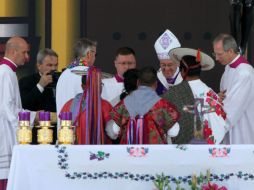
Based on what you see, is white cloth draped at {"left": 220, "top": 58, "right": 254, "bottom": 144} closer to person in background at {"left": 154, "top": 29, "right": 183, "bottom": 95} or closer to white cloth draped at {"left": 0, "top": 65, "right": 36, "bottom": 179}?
person in background at {"left": 154, "top": 29, "right": 183, "bottom": 95}

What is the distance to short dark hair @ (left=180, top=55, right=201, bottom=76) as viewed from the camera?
26.3 ft

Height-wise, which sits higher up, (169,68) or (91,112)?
(169,68)

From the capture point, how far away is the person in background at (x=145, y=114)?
772 centimetres

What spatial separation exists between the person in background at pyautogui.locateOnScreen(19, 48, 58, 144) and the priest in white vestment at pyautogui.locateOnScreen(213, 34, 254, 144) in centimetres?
148

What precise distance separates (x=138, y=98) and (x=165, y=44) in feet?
6.17

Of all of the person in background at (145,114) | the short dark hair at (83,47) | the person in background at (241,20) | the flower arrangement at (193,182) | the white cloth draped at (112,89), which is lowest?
the flower arrangement at (193,182)

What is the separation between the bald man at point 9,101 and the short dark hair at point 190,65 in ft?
4.80

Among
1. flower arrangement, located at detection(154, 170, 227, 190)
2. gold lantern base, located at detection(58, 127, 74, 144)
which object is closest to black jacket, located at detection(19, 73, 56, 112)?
gold lantern base, located at detection(58, 127, 74, 144)

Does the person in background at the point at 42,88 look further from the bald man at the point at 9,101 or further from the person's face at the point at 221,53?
the person's face at the point at 221,53

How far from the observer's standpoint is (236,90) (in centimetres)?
876

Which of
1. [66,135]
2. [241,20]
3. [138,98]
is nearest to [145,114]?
[138,98]

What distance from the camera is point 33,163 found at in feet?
24.2

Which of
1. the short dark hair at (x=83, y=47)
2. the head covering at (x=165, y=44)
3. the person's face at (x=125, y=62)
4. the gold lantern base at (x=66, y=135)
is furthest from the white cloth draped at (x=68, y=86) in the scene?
the gold lantern base at (x=66, y=135)

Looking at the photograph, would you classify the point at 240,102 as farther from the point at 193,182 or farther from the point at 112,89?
the point at 193,182
